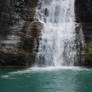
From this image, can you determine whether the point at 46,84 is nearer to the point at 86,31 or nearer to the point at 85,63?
the point at 85,63

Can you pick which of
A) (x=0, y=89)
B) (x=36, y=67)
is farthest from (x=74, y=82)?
(x=36, y=67)

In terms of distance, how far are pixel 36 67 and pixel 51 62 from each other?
5.03 ft

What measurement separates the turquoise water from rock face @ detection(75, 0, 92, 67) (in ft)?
11.9

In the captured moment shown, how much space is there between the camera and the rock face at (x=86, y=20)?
2125 centimetres

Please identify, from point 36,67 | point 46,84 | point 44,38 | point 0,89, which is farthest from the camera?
point 44,38

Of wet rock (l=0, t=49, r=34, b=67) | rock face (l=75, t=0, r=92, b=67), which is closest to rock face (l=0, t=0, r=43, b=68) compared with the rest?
wet rock (l=0, t=49, r=34, b=67)

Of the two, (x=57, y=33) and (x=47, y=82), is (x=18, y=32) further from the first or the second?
(x=47, y=82)

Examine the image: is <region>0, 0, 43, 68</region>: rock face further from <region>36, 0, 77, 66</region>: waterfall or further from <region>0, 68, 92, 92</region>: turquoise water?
<region>0, 68, 92, 92</region>: turquoise water

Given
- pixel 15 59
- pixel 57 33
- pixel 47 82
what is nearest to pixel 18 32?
pixel 15 59

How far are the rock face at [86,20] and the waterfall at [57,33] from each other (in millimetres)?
568

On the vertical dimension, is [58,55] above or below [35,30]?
below

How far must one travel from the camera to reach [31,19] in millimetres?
23062

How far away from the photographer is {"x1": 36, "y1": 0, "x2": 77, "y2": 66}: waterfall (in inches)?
846

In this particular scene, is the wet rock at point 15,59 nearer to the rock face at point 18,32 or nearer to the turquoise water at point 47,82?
the rock face at point 18,32
